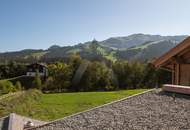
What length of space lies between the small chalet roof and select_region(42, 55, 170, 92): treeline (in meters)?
37.6

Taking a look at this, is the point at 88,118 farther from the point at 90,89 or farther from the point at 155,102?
the point at 90,89

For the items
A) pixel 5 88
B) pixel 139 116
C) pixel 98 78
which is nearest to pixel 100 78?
pixel 98 78

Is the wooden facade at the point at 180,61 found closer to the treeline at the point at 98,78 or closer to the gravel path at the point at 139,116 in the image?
the gravel path at the point at 139,116

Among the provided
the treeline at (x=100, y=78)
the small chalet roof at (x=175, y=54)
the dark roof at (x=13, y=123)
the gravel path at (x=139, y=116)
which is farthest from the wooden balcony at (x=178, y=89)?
the treeline at (x=100, y=78)

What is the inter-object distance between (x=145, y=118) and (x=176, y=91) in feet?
5.33

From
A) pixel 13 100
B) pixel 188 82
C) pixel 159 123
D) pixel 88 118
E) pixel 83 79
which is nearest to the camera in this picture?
pixel 159 123

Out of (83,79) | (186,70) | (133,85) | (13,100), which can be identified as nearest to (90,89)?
(83,79)

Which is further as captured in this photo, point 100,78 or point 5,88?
point 100,78

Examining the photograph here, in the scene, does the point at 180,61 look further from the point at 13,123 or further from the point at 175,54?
the point at 13,123

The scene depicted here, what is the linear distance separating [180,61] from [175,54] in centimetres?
31

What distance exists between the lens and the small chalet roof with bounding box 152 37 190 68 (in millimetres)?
9526

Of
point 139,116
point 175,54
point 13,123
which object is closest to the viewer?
point 139,116

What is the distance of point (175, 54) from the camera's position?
10031mm

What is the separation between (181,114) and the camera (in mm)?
6695
